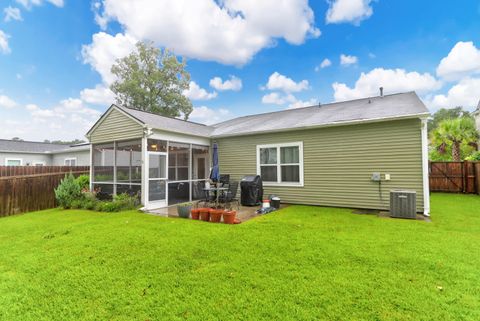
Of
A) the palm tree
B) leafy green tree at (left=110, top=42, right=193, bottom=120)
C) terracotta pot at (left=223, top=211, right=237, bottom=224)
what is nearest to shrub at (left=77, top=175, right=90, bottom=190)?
terracotta pot at (left=223, top=211, right=237, bottom=224)

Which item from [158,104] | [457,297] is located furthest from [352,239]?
[158,104]

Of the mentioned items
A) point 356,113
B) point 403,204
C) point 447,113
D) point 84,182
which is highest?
point 447,113

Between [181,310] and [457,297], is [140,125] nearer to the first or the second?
[181,310]

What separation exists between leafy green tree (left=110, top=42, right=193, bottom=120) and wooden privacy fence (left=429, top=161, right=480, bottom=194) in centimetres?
2130

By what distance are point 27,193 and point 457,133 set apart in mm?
22421

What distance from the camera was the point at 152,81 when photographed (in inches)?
888

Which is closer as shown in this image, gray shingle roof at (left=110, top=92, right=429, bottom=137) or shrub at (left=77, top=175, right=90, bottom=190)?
gray shingle roof at (left=110, top=92, right=429, bottom=137)

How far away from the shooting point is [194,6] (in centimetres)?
1075

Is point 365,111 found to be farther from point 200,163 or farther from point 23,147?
point 23,147

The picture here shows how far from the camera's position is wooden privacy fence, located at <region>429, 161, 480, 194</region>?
11.2 m

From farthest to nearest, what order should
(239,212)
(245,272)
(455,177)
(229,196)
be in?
(455,177) < (229,196) < (239,212) < (245,272)

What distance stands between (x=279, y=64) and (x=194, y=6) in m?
6.51

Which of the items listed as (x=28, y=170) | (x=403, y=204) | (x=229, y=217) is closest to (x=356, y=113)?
(x=403, y=204)

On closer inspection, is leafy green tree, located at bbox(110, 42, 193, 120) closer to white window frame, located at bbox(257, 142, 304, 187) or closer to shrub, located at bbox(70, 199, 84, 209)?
shrub, located at bbox(70, 199, 84, 209)
